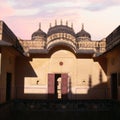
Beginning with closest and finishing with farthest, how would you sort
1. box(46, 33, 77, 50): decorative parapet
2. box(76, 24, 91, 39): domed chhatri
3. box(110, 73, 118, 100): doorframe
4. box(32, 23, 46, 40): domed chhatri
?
box(110, 73, 118, 100): doorframe → box(46, 33, 77, 50): decorative parapet → box(32, 23, 46, 40): domed chhatri → box(76, 24, 91, 39): domed chhatri

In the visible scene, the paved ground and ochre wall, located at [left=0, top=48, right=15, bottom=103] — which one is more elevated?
ochre wall, located at [left=0, top=48, right=15, bottom=103]

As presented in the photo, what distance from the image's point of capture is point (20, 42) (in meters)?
19.0

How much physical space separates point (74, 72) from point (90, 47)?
1.94 metres

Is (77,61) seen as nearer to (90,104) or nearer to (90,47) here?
(90,47)

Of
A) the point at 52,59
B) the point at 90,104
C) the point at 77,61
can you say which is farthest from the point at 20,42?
the point at 90,104

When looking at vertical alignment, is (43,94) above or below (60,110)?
above

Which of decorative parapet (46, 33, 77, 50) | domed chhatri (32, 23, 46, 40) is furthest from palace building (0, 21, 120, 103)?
domed chhatri (32, 23, 46, 40)

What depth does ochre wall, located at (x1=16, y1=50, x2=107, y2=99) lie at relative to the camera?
18.5 m

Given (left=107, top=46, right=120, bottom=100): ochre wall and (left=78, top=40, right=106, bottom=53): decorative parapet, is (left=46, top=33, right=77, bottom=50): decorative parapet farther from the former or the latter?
(left=107, top=46, right=120, bottom=100): ochre wall

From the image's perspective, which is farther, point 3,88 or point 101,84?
point 101,84

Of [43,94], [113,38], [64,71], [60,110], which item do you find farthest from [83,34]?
[60,110]

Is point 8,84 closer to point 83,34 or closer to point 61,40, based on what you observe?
point 61,40

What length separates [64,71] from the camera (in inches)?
734

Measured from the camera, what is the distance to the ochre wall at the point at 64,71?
1850 centimetres
